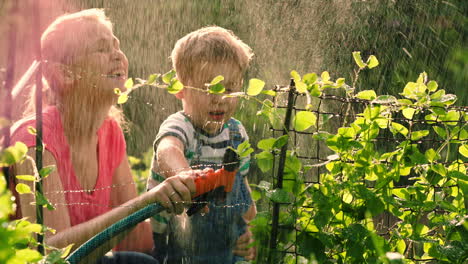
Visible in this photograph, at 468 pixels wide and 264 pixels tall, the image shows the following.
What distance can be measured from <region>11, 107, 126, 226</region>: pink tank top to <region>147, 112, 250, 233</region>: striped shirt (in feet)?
0.59

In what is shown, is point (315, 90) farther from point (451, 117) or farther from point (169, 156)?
point (169, 156)

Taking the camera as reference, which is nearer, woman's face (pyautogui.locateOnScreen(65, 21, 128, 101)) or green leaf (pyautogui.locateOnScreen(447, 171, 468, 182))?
green leaf (pyautogui.locateOnScreen(447, 171, 468, 182))

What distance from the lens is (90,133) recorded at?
1925 mm

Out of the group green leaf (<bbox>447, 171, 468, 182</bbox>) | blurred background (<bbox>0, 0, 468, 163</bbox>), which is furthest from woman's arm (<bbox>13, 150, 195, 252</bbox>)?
blurred background (<bbox>0, 0, 468, 163</bbox>)

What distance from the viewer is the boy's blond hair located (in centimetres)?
207

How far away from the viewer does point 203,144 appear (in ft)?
6.88

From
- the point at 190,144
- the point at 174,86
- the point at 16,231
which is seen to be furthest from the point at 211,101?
the point at 16,231

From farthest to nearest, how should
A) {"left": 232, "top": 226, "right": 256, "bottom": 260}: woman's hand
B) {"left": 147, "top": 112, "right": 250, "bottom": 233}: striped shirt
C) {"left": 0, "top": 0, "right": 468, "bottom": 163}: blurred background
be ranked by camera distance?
{"left": 0, "top": 0, "right": 468, "bottom": 163}: blurred background
{"left": 147, "top": 112, "right": 250, "bottom": 233}: striped shirt
{"left": 232, "top": 226, "right": 256, "bottom": 260}: woman's hand

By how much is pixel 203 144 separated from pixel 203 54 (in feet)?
1.12

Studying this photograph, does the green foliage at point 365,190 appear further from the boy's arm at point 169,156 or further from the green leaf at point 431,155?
the boy's arm at point 169,156

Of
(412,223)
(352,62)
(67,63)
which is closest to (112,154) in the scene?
(67,63)

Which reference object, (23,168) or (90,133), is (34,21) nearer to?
(23,168)

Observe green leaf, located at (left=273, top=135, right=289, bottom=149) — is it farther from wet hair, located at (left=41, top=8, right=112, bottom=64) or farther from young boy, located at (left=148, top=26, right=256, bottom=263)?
wet hair, located at (left=41, top=8, right=112, bottom=64)

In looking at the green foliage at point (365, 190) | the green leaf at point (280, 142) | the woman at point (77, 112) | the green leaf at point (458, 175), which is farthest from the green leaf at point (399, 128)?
the woman at point (77, 112)
